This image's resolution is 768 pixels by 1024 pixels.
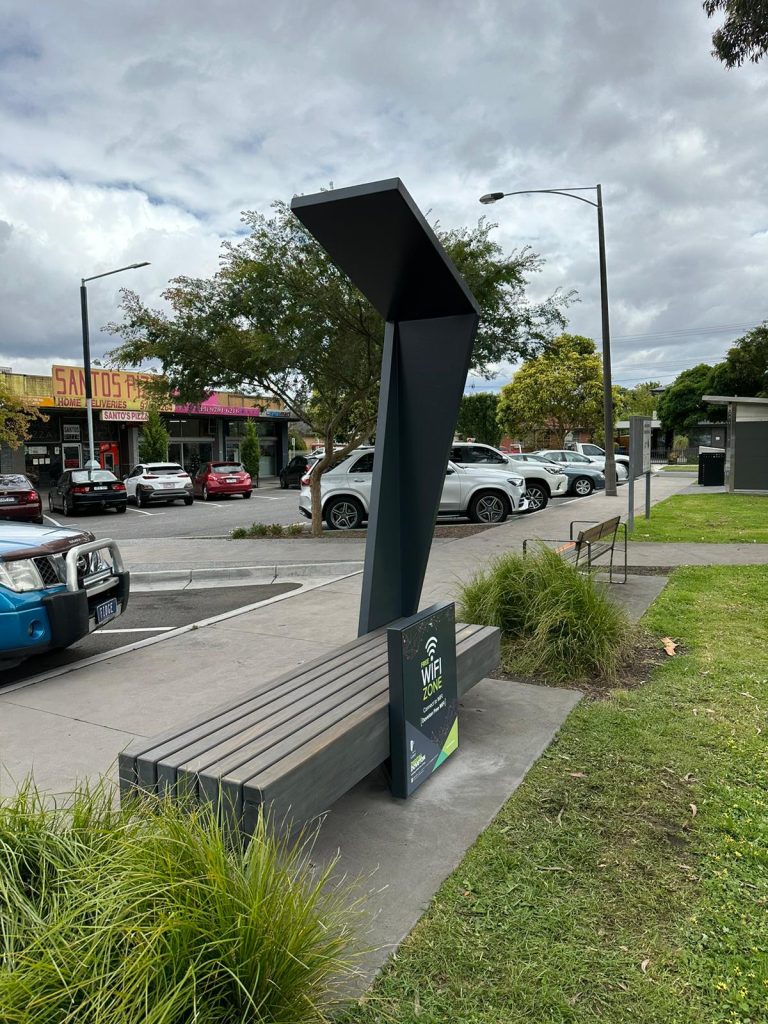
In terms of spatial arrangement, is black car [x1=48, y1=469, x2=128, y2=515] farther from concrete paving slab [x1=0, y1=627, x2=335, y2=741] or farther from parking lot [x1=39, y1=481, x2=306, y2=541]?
concrete paving slab [x1=0, y1=627, x2=335, y2=741]

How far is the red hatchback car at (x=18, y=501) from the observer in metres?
19.0

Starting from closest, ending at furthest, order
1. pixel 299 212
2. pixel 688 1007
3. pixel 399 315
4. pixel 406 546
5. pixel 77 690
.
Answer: pixel 688 1007, pixel 299 212, pixel 399 315, pixel 406 546, pixel 77 690

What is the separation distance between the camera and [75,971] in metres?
1.76

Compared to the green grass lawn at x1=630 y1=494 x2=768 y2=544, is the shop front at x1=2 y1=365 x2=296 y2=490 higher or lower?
higher

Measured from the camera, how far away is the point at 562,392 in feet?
139

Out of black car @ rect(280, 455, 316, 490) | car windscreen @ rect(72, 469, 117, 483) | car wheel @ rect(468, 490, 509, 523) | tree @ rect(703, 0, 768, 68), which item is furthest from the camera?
black car @ rect(280, 455, 316, 490)

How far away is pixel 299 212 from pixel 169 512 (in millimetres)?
20670

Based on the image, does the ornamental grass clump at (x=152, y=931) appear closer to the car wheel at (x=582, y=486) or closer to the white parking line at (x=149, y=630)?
the white parking line at (x=149, y=630)

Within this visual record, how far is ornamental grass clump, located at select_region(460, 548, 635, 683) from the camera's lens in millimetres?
5355

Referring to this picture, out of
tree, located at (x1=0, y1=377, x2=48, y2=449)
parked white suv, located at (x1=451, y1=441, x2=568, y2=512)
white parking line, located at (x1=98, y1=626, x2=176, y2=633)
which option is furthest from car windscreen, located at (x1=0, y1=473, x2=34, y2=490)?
white parking line, located at (x1=98, y1=626, x2=176, y2=633)

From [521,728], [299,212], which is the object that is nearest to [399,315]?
[299,212]

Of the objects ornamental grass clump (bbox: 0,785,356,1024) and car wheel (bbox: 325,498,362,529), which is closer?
ornamental grass clump (bbox: 0,785,356,1024)

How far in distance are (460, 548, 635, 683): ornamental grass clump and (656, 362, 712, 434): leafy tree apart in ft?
199

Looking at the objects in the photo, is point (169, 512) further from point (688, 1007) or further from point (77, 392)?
point (688, 1007)
